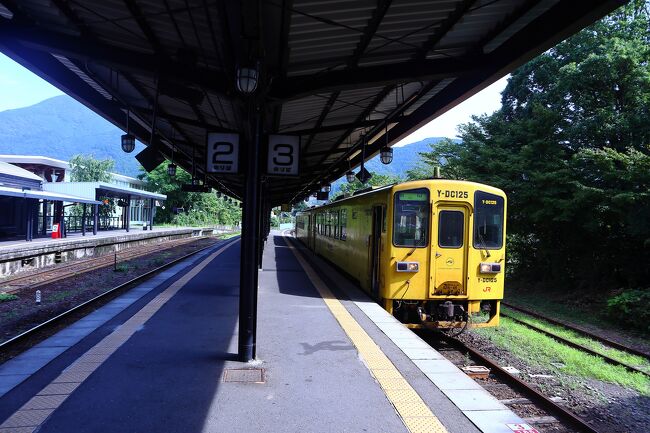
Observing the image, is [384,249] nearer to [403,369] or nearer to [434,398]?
[403,369]

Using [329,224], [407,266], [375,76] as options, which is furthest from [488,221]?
[329,224]

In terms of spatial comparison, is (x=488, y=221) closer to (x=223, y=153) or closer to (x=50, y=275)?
(x=223, y=153)

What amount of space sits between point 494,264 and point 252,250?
4979mm

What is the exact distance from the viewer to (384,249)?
8727 mm

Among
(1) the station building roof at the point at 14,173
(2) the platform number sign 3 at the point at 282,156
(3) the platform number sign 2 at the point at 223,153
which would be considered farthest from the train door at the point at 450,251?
(1) the station building roof at the point at 14,173

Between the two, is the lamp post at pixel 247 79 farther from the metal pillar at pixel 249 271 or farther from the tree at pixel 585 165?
the tree at pixel 585 165

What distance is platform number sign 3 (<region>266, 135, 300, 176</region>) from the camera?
18.5 feet

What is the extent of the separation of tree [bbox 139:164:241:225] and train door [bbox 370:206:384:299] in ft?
145

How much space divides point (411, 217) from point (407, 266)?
909mm

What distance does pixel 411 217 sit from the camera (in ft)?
28.1

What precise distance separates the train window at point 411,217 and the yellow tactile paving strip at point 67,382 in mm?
4474

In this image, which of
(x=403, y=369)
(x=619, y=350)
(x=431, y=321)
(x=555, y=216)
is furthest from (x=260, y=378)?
(x=555, y=216)

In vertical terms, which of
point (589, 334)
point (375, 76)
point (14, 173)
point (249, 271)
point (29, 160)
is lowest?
point (589, 334)

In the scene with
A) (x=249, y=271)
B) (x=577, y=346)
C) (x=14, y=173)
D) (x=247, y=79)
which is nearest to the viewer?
(x=247, y=79)
